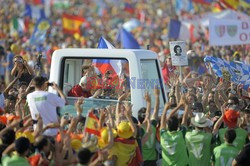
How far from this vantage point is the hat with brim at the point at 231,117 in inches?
424

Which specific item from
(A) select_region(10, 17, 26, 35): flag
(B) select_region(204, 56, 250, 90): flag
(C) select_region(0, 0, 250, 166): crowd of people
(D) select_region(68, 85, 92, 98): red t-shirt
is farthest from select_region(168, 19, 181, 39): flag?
(D) select_region(68, 85, 92, 98): red t-shirt

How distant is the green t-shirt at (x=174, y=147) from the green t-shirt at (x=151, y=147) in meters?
0.22

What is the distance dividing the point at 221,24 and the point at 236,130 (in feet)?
37.9

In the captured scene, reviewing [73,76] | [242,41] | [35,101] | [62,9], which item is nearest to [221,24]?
[242,41]

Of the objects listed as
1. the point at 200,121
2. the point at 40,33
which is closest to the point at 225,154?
the point at 200,121

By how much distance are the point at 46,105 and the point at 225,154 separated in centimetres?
220

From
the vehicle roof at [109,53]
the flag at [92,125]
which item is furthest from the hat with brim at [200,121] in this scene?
the flag at [92,125]

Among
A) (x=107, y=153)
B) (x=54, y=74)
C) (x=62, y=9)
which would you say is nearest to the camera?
(x=107, y=153)

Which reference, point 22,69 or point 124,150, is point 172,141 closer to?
point 124,150

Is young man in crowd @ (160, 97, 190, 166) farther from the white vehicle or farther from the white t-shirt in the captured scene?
the white t-shirt

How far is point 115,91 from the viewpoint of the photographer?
460 inches

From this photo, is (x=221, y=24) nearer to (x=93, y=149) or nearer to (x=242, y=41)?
(x=242, y=41)

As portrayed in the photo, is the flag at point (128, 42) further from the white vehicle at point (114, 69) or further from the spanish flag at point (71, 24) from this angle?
the spanish flag at point (71, 24)

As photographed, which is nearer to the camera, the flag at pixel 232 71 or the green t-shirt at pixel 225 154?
the green t-shirt at pixel 225 154
